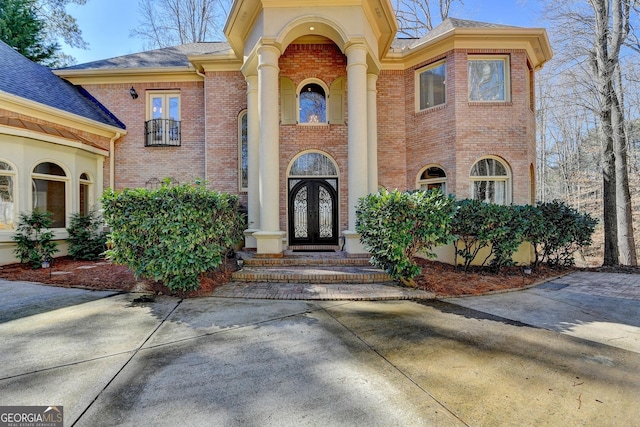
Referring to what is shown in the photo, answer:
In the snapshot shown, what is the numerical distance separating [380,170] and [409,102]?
8.05 ft

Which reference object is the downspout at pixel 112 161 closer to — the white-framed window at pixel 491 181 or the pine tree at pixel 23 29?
the pine tree at pixel 23 29

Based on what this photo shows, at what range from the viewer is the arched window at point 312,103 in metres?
9.81

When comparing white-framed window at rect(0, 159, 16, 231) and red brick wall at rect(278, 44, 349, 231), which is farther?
red brick wall at rect(278, 44, 349, 231)

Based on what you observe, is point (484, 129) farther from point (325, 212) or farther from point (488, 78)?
point (325, 212)

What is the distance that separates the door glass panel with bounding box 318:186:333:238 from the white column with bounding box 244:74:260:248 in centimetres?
198

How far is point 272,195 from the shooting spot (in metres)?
7.64

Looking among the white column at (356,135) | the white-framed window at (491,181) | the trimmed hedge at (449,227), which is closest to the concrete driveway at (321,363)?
the trimmed hedge at (449,227)

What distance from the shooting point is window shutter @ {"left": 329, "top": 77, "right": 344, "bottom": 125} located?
31.9ft

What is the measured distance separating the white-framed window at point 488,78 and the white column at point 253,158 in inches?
258

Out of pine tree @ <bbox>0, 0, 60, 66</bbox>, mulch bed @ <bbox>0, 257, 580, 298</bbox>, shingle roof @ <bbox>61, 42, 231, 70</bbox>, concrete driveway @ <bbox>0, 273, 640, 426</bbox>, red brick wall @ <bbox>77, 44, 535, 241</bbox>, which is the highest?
pine tree @ <bbox>0, 0, 60, 66</bbox>

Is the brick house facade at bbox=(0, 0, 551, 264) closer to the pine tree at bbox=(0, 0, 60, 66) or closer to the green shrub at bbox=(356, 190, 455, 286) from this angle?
the green shrub at bbox=(356, 190, 455, 286)

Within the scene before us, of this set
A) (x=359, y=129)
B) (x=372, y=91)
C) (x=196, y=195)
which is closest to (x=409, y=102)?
(x=372, y=91)

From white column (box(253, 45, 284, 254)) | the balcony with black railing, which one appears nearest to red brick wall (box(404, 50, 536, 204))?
white column (box(253, 45, 284, 254))

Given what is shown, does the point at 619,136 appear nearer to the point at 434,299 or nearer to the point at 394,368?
the point at 434,299
